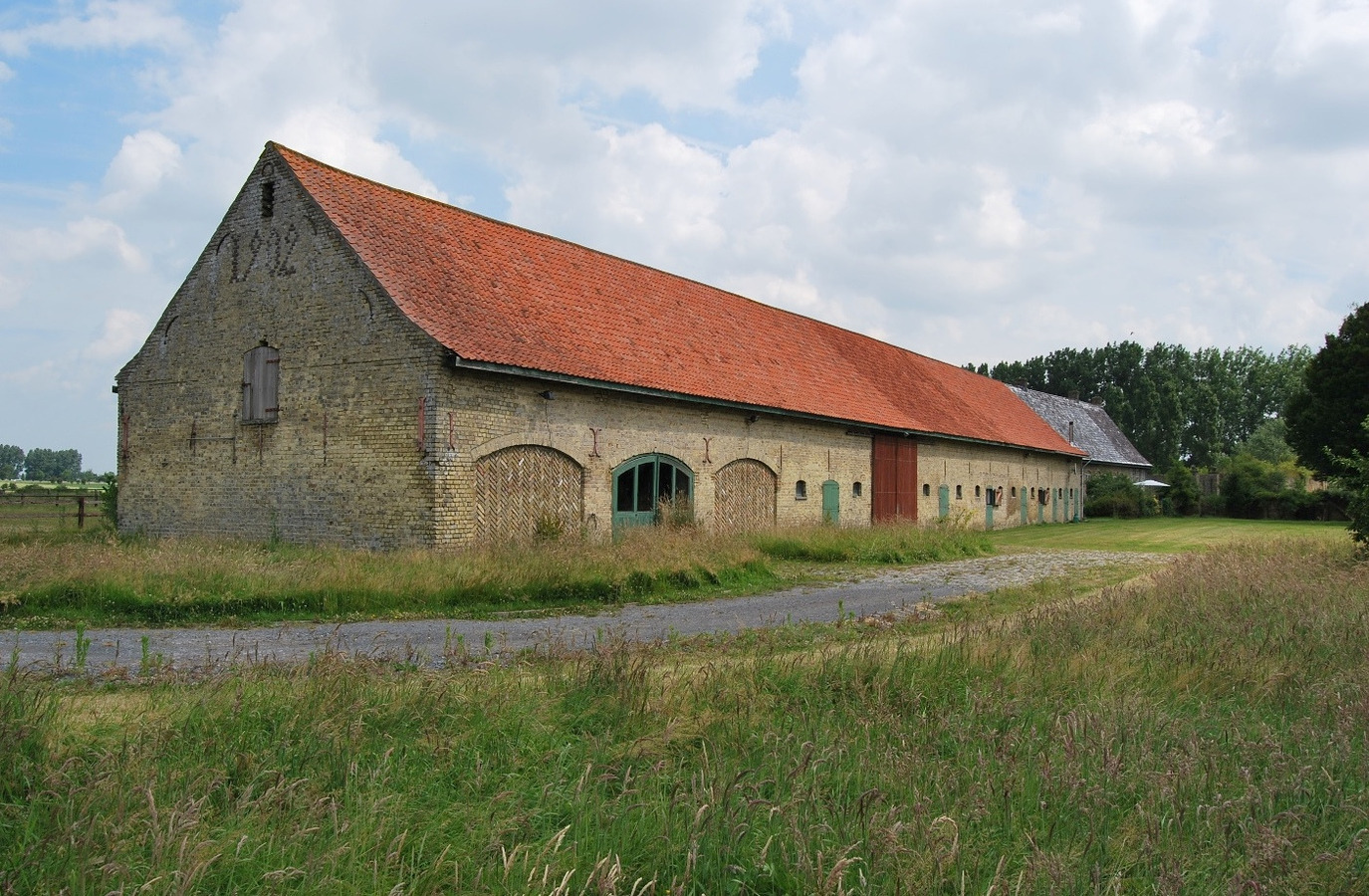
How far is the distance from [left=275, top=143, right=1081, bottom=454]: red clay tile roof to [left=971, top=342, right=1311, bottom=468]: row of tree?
49.4 meters

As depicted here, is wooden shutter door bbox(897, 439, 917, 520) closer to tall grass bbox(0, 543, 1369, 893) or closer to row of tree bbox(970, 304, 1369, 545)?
row of tree bbox(970, 304, 1369, 545)

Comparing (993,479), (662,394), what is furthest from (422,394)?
(993,479)

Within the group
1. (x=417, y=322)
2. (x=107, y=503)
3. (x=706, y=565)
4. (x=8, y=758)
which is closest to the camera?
(x=8, y=758)

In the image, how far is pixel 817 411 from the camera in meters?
23.9

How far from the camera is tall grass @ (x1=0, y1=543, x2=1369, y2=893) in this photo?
3385 millimetres

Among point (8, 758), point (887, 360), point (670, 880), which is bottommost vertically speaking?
point (670, 880)

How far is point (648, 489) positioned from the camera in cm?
1905

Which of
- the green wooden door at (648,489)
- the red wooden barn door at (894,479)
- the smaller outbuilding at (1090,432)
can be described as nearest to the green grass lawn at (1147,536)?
the red wooden barn door at (894,479)

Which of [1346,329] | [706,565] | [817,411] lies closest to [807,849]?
[706,565]

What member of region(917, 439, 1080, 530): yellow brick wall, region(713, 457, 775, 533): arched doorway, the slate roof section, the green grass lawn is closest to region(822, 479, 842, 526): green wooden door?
region(713, 457, 775, 533): arched doorway

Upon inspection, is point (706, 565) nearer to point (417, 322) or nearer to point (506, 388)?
point (506, 388)

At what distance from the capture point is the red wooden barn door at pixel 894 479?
27.1 m

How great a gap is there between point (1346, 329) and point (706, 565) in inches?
1669

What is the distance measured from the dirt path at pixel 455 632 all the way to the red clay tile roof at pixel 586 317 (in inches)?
236
